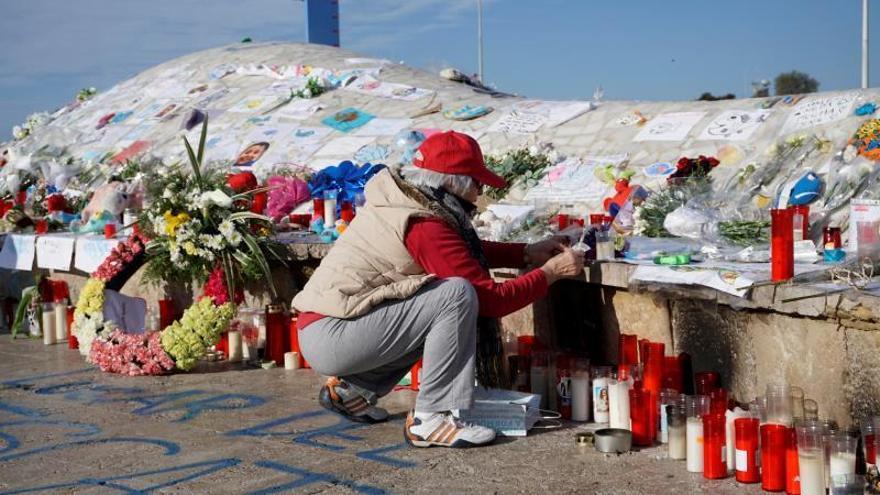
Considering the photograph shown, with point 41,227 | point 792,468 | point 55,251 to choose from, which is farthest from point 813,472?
point 41,227

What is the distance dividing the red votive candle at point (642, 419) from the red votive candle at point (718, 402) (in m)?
0.26

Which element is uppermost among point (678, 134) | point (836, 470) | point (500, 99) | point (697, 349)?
point (500, 99)

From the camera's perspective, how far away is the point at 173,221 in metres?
6.65

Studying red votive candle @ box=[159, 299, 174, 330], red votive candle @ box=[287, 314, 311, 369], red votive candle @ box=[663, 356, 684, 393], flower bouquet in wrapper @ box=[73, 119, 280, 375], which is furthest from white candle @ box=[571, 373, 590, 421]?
red votive candle @ box=[159, 299, 174, 330]

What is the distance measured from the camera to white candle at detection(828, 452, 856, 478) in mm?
3510

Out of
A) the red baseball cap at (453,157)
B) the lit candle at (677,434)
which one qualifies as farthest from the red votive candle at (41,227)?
the lit candle at (677,434)

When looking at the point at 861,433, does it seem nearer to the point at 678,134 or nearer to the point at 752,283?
the point at 752,283

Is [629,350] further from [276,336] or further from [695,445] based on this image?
[276,336]

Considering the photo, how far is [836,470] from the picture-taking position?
3518 mm

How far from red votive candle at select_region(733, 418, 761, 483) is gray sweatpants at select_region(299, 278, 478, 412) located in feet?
3.64

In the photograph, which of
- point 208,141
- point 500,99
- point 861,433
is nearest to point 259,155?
point 208,141

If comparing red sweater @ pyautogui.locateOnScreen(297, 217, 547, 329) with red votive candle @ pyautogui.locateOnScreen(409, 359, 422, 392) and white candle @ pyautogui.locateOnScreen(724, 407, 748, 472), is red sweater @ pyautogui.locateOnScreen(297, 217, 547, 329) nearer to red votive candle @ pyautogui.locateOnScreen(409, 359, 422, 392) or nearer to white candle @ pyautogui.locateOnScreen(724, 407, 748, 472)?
white candle @ pyautogui.locateOnScreen(724, 407, 748, 472)

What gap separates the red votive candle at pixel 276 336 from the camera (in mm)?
6500

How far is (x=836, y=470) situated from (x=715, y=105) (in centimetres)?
652
